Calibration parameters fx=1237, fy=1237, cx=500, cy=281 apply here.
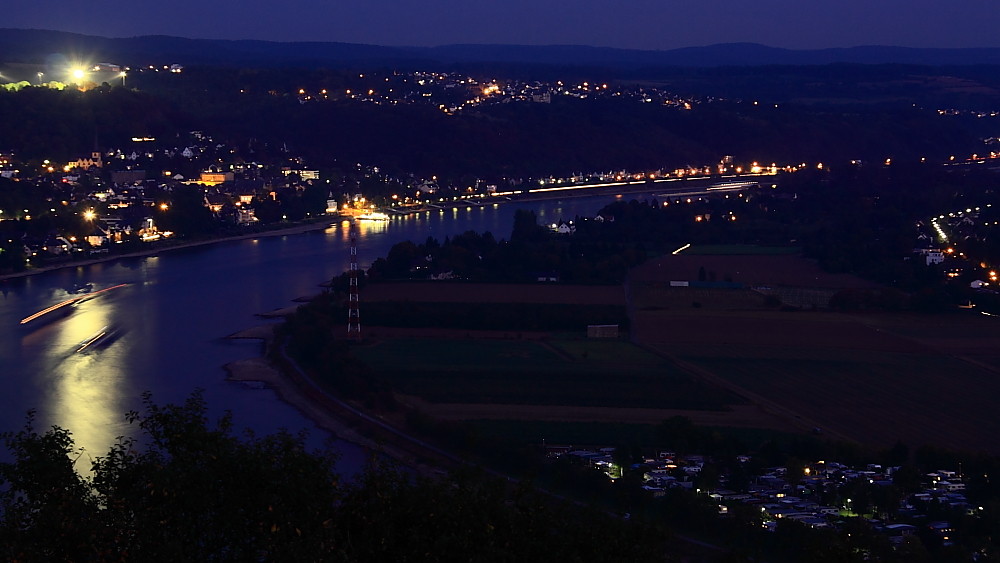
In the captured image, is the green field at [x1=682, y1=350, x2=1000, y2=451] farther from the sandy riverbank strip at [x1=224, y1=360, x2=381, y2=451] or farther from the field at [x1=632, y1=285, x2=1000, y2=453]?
the sandy riverbank strip at [x1=224, y1=360, x2=381, y2=451]

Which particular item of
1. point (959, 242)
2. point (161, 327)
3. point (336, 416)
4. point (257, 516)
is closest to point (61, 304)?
point (161, 327)

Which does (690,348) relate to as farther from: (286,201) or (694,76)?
(694,76)

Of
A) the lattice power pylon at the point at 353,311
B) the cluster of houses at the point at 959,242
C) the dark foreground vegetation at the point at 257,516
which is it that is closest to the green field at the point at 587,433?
the lattice power pylon at the point at 353,311

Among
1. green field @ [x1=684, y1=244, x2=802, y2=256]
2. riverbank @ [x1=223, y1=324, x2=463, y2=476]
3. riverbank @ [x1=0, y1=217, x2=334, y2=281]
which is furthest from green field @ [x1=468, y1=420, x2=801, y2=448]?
riverbank @ [x1=0, y1=217, x2=334, y2=281]

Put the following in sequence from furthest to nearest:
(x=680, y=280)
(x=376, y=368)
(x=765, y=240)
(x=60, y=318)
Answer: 1. (x=765, y=240)
2. (x=680, y=280)
3. (x=60, y=318)
4. (x=376, y=368)

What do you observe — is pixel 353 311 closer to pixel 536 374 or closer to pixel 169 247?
pixel 536 374

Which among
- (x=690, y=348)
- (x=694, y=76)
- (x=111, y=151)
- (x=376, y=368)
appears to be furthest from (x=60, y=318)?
(x=694, y=76)

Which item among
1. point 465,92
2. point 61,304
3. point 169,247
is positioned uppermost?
point 465,92
